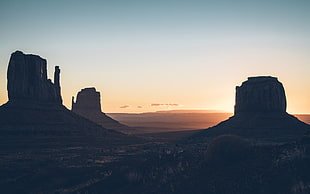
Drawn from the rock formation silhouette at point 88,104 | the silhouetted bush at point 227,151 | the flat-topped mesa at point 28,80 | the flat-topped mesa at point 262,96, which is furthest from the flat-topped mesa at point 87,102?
the silhouetted bush at point 227,151

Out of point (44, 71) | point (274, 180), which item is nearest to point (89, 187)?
point (274, 180)

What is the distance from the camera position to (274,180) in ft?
74.3

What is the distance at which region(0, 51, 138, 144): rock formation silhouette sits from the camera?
70688 millimetres

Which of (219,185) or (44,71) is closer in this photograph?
(219,185)

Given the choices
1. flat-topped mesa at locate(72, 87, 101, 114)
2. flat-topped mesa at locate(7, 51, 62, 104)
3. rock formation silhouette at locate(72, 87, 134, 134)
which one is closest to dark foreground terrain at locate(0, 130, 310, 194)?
flat-topped mesa at locate(7, 51, 62, 104)

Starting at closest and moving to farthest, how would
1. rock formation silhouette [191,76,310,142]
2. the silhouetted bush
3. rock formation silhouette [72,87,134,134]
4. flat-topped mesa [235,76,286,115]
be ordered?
the silhouetted bush < rock formation silhouette [191,76,310,142] < flat-topped mesa [235,76,286,115] < rock formation silhouette [72,87,134,134]

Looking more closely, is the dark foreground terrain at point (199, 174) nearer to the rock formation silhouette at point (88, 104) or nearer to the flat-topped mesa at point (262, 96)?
the flat-topped mesa at point (262, 96)

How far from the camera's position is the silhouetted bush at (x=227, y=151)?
91.5ft

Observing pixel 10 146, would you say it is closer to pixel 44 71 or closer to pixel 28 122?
pixel 28 122

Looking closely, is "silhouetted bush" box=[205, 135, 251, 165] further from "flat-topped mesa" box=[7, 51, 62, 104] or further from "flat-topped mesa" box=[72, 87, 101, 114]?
"flat-topped mesa" box=[72, 87, 101, 114]

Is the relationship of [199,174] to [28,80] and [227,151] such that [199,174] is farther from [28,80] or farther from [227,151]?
[28,80]

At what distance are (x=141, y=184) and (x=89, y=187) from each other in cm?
520

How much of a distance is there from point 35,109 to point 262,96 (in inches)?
2690

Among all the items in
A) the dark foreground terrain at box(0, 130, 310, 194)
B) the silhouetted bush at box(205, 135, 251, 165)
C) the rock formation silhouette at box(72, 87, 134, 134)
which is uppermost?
the rock formation silhouette at box(72, 87, 134, 134)
